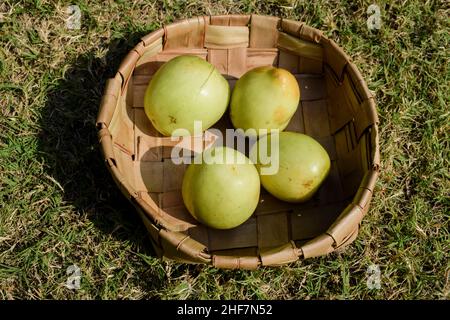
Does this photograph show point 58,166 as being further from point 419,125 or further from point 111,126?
point 419,125

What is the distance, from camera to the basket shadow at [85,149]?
166cm

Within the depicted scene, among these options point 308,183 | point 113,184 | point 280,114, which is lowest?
point 113,184

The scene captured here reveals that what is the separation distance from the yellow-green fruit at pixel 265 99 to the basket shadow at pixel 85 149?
44cm

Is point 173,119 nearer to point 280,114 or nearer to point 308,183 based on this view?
point 280,114

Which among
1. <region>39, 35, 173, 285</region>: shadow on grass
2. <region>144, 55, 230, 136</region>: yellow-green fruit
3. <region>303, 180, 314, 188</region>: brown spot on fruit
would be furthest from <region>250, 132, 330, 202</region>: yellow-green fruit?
<region>39, 35, 173, 285</region>: shadow on grass

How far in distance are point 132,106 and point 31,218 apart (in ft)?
1.46

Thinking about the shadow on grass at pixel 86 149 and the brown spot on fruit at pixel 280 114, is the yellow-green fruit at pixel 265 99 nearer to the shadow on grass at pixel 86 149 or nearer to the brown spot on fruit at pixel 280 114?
the brown spot on fruit at pixel 280 114

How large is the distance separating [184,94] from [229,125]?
239 mm

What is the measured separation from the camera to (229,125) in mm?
1783

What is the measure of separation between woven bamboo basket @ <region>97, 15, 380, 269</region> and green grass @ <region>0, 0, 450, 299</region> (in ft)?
0.37

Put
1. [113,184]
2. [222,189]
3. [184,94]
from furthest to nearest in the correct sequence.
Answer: [113,184]
[184,94]
[222,189]

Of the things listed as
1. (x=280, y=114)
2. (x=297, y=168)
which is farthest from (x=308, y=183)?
(x=280, y=114)

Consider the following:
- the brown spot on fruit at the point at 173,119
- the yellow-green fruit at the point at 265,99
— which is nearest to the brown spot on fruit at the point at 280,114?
the yellow-green fruit at the point at 265,99
